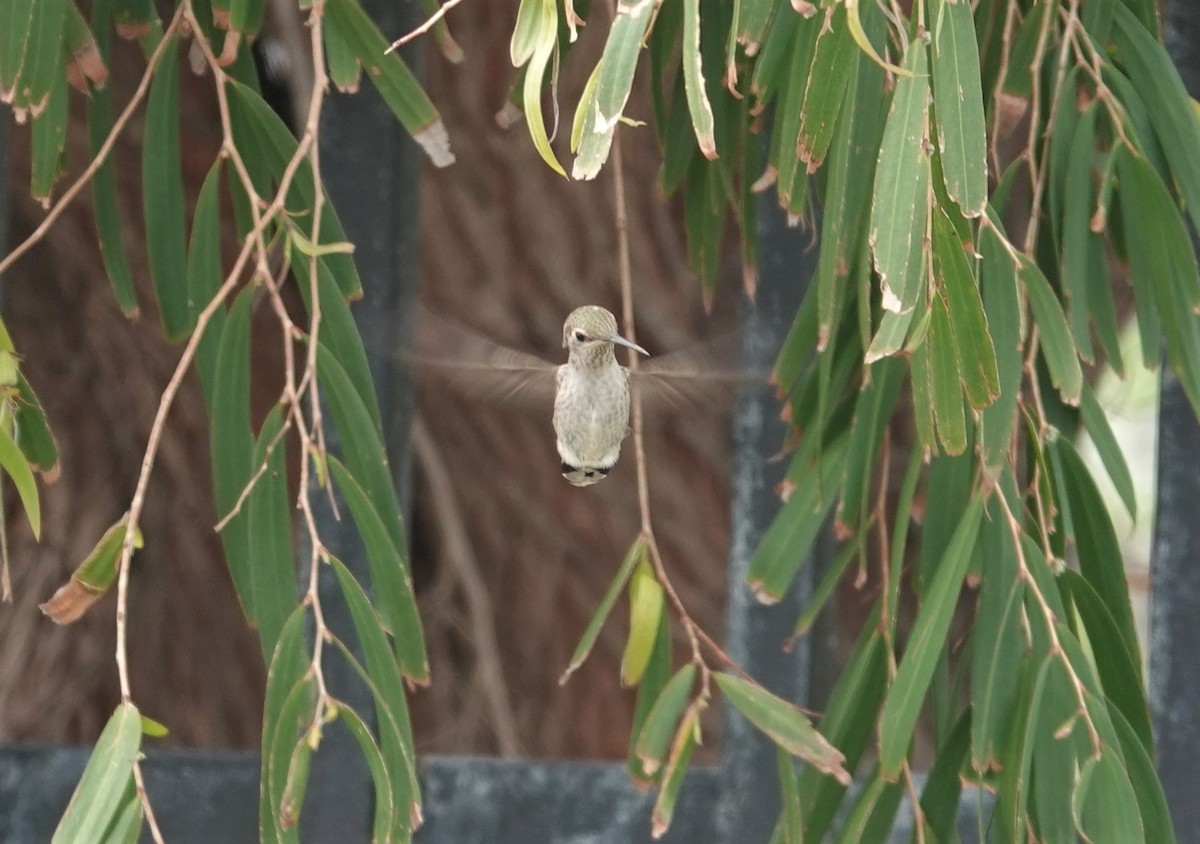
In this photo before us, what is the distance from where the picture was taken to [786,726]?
3.83 ft

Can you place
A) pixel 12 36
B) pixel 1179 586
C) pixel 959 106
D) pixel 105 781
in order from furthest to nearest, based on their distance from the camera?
pixel 1179 586
pixel 12 36
pixel 105 781
pixel 959 106

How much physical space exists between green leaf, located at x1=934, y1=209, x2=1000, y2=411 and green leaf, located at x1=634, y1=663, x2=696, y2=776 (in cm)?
36

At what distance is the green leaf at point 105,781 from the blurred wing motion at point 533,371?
478 mm

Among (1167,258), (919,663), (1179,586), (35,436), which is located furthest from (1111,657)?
(35,436)

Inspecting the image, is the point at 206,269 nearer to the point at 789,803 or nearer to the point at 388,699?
the point at 388,699

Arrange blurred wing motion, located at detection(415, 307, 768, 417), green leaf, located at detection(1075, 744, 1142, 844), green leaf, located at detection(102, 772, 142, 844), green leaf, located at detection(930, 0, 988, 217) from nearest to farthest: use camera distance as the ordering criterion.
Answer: green leaf, located at detection(930, 0, 988, 217)
green leaf, located at detection(102, 772, 142, 844)
green leaf, located at detection(1075, 744, 1142, 844)
blurred wing motion, located at detection(415, 307, 768, 417)

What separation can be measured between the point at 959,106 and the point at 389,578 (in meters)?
0.56

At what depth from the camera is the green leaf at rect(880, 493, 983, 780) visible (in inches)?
45.8

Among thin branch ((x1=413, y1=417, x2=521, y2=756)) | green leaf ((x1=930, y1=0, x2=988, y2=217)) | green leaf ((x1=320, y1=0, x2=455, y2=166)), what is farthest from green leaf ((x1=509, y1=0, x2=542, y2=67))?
thin branch ((x1=413, y1=417, x2=521, y2=756))

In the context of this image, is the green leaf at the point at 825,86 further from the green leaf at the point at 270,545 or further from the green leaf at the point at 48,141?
the green leaf at the point at 48,141

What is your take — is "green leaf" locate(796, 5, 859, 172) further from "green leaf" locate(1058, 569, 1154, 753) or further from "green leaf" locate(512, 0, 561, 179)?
"green leaf" locate(1058, 569, 1154, 753)

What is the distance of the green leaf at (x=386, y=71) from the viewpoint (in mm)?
1261

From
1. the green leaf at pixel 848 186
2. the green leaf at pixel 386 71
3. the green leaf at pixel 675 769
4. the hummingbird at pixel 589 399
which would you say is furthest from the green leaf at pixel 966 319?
the hummingbird at pixel 589 399

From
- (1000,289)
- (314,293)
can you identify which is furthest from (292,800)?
(1000,289)
